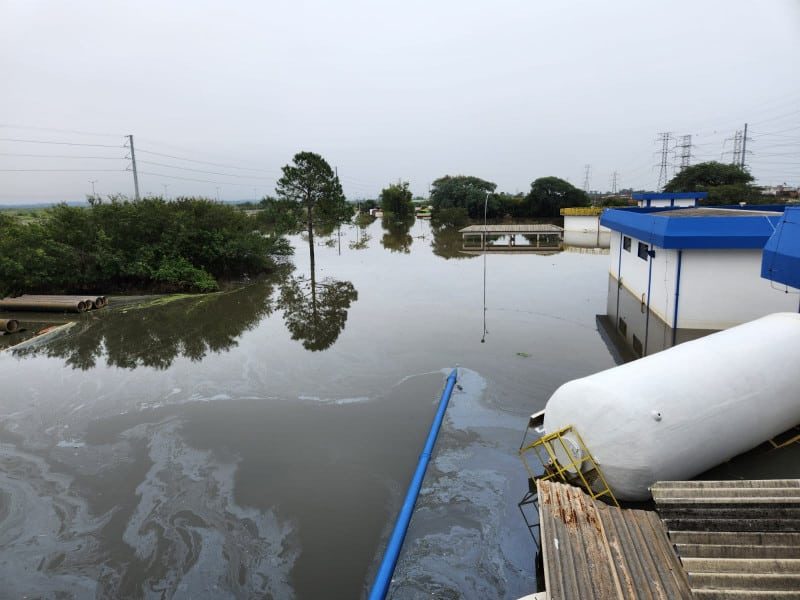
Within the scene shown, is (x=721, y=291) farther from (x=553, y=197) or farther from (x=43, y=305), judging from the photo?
(x=553, y=197)

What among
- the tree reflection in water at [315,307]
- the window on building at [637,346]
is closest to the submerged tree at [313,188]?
the tree reflection in water at [315,307]

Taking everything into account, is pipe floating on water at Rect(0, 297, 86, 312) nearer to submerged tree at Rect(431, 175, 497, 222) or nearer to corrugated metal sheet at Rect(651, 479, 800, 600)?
corrugated metal sheet at Rect(651, 479, 800, 600)

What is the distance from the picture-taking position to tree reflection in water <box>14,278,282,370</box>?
1291cm

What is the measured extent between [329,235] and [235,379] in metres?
40.7

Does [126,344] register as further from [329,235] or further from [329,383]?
[329,235]

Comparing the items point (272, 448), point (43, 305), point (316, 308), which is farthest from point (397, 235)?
point (272, 448)

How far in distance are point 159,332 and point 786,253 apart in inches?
601

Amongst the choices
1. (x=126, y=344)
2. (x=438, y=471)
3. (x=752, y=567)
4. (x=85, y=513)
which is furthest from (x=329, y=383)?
(x=752, y=567)

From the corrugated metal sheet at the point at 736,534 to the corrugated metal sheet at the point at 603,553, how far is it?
163 mm

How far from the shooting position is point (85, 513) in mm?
6625

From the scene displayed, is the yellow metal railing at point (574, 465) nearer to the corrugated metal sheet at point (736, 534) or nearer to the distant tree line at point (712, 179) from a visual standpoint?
the corrugated metal sheet at point (736, 534)

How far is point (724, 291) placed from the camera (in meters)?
12.5

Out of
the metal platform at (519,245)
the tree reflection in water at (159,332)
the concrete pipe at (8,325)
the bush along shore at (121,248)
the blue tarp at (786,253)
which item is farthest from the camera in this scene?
the metal platform at (519,245)

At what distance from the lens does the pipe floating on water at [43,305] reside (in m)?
17.6
